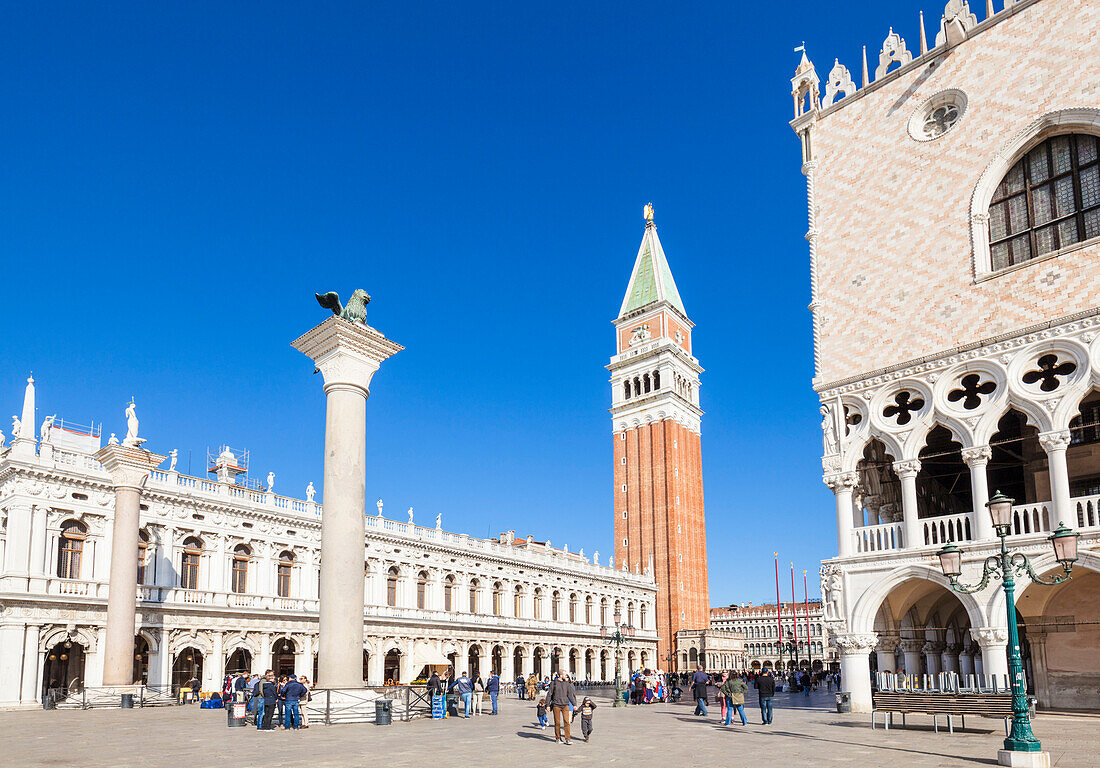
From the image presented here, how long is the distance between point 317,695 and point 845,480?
1460 cm

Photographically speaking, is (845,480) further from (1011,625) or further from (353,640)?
(353,640)

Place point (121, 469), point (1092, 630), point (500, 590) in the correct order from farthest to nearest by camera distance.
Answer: point (500, 590) → point (121, 469) → point (1092, 630)

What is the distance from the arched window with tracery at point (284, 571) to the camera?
42531 millimetres

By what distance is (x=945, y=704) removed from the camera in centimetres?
1767

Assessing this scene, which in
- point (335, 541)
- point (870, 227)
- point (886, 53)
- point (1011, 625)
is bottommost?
point (1011, 625)

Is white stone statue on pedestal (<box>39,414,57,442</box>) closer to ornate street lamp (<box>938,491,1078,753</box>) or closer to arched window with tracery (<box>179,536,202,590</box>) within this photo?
arched window with tracery (<box>179,536,202,590</box>)

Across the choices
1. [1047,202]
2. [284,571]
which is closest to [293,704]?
[1047,202]

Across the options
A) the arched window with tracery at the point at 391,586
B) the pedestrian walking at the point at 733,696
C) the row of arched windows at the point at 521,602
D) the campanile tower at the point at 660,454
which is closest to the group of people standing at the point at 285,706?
the pedestrian walking at the point at 733,696

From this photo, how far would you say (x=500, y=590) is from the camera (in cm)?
5684

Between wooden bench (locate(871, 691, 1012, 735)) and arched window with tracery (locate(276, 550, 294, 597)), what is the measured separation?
31.1 metres

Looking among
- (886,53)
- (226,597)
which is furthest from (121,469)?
(886,53)

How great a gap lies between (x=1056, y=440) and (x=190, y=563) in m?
33.9

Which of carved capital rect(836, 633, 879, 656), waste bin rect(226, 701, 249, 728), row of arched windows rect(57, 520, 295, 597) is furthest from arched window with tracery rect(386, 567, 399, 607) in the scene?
carved capital rect(836, 633, 879, 656)

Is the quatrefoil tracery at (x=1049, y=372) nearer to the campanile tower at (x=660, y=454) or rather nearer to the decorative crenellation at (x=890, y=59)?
the decorative crenellation at (x=890, y=59)
